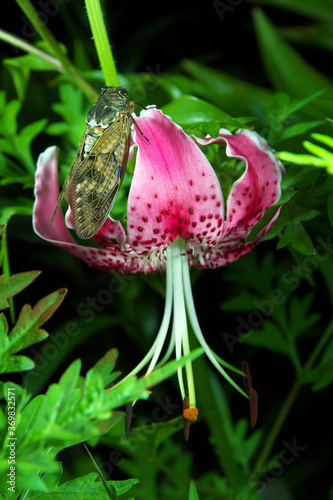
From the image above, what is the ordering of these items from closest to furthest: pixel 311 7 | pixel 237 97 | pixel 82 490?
pixel 82 490, pixel 237 97, pixel 311 7

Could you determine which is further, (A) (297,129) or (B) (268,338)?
(B) (268,338)

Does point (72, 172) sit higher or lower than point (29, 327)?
higher

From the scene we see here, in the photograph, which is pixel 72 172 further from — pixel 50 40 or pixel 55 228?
pixel 50 40

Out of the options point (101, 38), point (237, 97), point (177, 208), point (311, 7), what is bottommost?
point (177, 208)

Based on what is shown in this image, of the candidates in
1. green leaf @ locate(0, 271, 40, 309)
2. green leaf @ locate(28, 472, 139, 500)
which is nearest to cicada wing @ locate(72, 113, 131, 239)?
green leaf @ locate(0, 271, 40, 309)

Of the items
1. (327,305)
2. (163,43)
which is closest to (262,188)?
(327,305)

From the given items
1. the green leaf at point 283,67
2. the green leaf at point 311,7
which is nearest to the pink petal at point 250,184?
the green leaf at point 283,67

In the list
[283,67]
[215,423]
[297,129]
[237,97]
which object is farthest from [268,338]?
[283,67]

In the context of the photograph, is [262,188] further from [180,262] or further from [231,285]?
[231,285]
